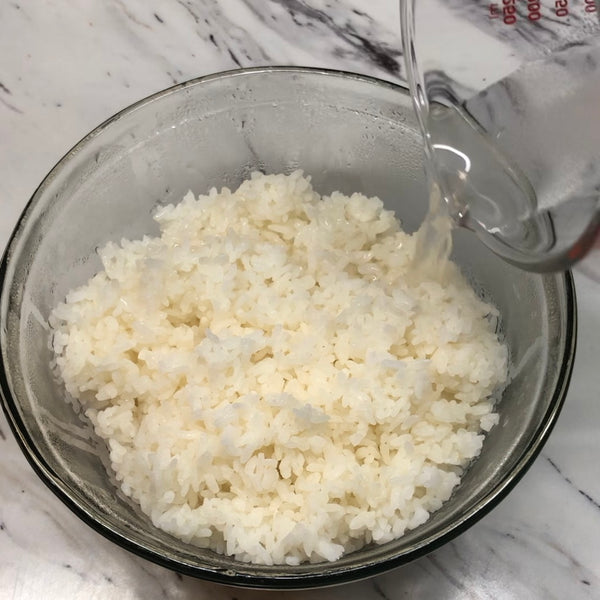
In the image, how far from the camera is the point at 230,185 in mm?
1805

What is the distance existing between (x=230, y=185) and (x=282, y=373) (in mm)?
573

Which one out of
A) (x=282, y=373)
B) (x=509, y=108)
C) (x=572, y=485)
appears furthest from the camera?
(x=572, y=485)

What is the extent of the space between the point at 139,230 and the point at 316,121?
0.49 m

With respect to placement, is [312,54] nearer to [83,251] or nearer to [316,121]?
[316,121]

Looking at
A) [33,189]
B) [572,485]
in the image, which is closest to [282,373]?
[572,485]

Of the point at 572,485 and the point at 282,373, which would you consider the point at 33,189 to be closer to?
the point at 282,373

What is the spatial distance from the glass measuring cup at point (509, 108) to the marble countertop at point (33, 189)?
1.87 ft

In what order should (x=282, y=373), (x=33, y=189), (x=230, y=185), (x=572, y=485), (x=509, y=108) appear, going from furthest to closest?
(x=33, y=189) < (x=230, y=185) < (x=572, y=485) < (x=282, y=373) < (x=509, y=108)

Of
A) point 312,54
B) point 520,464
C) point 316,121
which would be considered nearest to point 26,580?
point 520,464

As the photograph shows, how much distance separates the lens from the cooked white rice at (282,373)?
1.33 meters

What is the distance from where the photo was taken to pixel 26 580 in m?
1.55

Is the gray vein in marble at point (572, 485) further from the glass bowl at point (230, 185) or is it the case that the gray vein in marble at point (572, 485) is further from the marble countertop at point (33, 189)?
the glass bowl at point (230, 185)

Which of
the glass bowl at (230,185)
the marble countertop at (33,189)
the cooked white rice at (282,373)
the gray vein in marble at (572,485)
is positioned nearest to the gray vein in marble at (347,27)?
the marble countertop at (33,189)

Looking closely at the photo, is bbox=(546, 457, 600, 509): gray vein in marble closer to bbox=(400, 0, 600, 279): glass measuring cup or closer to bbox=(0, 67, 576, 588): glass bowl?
bbox=(0, 67, 576, 588): glass bowl
